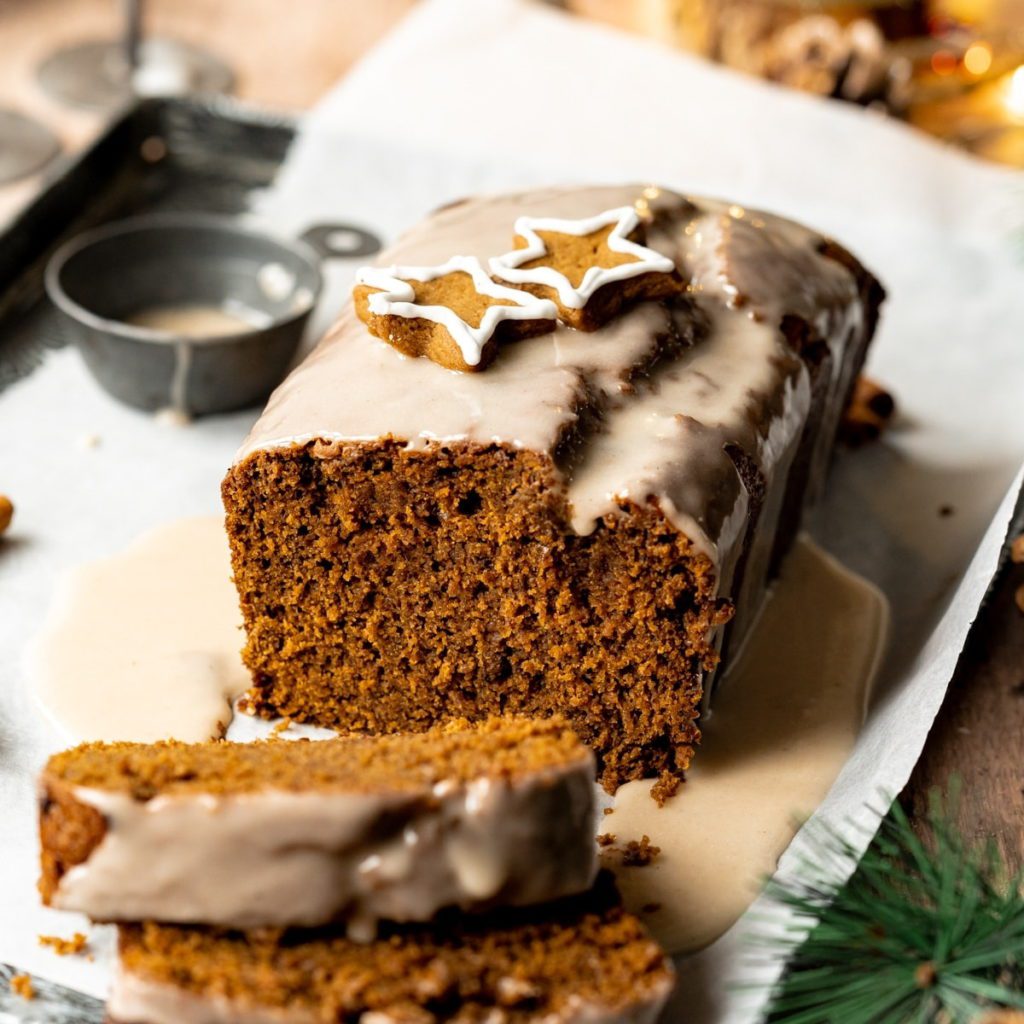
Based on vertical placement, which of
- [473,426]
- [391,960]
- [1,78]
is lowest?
[1,78]

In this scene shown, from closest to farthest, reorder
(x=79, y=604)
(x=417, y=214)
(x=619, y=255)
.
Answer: (x=619, y=255), (x=79, y=604), (x=417, y=214)

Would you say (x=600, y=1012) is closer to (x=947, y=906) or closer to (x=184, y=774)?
(x=947, y=906)

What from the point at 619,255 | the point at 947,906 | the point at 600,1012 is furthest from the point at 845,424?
the point at 600,1012

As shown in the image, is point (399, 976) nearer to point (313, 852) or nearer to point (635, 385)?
point (313, 852)

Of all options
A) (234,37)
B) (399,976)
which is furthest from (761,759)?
(234,37)

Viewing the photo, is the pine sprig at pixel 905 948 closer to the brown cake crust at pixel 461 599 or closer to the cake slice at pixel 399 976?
the cake slice at pixel 399 976
